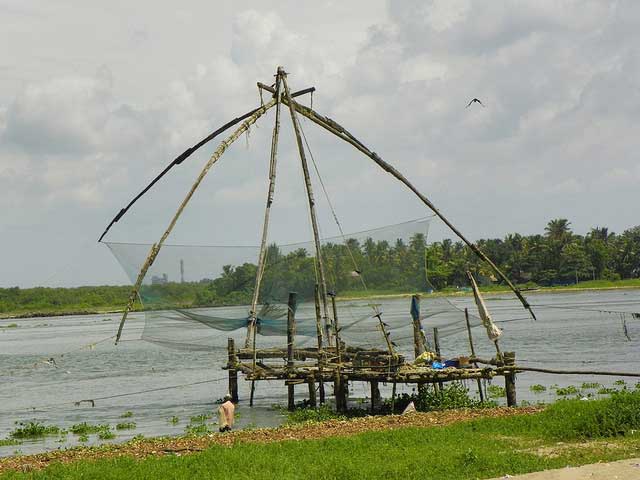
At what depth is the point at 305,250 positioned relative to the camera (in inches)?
677

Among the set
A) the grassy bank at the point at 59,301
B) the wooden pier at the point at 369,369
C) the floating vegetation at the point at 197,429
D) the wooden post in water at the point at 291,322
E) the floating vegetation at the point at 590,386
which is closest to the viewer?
the wooden pier at the point at 369,369

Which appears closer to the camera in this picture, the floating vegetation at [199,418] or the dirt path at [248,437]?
the dirt path at [248,437]

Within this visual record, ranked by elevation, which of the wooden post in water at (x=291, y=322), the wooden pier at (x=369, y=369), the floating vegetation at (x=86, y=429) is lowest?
the floating vegetation at (x=86, y=429)

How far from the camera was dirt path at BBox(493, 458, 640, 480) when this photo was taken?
8.58 metres

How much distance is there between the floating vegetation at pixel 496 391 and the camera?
19594mm

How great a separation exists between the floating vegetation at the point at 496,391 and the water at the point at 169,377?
0.44 meters

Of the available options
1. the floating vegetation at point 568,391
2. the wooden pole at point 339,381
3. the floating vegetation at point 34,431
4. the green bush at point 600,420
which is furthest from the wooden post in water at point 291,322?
the green bush at point 600,420

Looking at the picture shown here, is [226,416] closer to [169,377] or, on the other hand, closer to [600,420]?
[600,420]

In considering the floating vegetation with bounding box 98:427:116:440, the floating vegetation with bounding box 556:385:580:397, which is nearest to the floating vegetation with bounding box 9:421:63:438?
the floating vegetation with bounding box 98:427:116:440

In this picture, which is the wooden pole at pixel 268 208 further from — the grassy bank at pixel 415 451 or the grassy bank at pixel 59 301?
the grassy bank at pixel 59 301

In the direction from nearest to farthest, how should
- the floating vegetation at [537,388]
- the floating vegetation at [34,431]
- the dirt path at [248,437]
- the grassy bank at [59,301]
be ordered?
the dirt path at [248,437]
the floating vegetation at [34,431]
the floating vegetation at [537,388]
the grassy bank at [59,301]

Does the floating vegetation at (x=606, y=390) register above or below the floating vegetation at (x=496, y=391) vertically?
below

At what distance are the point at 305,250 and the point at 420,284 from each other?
231cm

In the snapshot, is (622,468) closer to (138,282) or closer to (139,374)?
(138,282)
